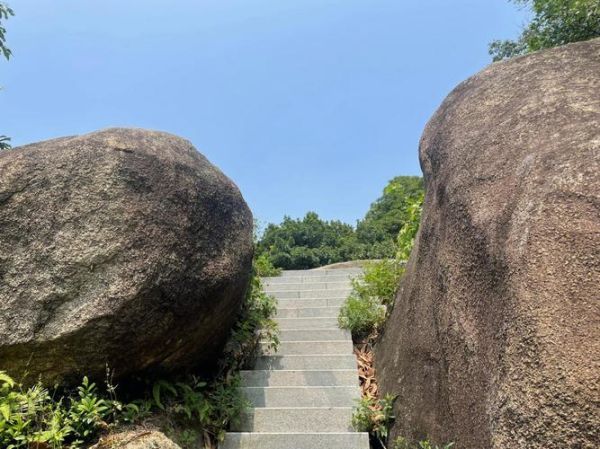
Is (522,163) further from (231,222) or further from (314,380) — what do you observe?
(314,380)

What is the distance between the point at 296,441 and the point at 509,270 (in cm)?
204

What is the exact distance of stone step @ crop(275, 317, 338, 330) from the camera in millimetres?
5016

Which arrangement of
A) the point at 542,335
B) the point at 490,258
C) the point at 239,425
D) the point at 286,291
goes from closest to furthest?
the point at 542,335, the point at 490,258, the point at 239,425, the point at 286,291

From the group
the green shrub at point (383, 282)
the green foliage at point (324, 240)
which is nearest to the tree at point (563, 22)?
the green shrub at point (383, 282)

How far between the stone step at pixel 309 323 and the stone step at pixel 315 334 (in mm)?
110

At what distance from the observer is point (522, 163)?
2.23 metres

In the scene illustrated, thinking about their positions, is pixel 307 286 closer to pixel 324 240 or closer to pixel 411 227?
pixel 411 227

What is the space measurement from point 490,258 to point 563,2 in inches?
166

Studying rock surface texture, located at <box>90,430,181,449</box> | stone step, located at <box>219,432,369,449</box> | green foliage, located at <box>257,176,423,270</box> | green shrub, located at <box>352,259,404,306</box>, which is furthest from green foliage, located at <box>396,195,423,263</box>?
green foliage, located at <box>257,176,423,270</box>

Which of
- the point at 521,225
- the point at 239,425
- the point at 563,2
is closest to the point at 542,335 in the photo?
the point at 521,225

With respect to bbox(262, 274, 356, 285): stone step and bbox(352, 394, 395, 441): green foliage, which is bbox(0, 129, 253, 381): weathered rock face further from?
bbox(262, 274, 356, 285): stone step

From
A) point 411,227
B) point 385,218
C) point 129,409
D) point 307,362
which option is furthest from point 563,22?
point 385,218

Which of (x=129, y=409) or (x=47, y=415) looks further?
(x=129, y=409)

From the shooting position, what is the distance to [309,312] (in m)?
5.42
